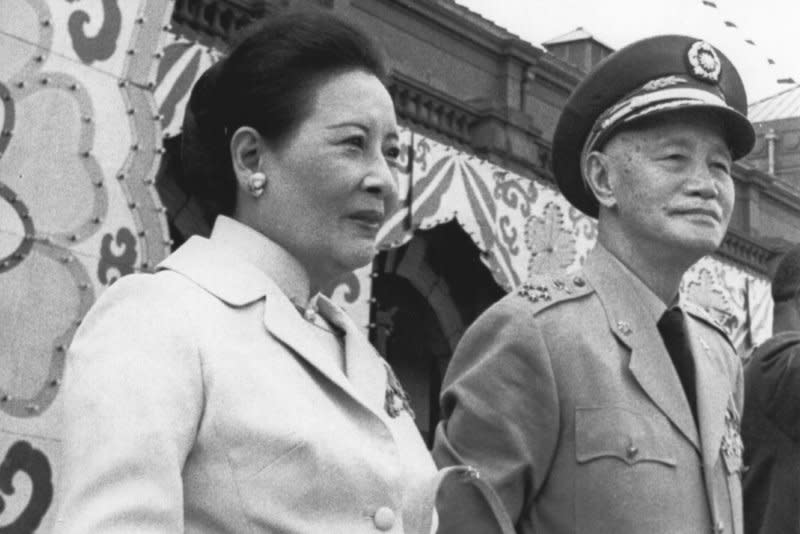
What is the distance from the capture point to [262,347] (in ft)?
5.03

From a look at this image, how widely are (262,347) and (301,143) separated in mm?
248

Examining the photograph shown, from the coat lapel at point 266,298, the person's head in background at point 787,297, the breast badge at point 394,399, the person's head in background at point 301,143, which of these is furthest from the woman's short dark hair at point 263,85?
the person's head in background at point 787,297

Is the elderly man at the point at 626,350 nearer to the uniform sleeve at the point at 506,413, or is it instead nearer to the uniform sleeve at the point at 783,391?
the uniform sleeve at the point at 506,413

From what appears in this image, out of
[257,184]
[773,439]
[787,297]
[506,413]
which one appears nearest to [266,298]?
[257,184]

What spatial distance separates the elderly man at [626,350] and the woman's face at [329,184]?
0.74m

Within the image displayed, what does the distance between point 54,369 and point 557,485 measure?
8.30 feet

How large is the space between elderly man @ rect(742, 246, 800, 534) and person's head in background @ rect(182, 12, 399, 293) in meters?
1.62

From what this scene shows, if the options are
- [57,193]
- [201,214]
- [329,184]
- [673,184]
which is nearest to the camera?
[329,184]

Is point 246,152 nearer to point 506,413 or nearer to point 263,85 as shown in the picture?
point 263,85

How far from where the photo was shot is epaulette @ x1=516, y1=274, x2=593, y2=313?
2.49 meters

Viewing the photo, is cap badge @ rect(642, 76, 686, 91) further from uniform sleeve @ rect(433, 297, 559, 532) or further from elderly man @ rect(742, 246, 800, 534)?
elderly man @ rect(742, 246, 800, 534)

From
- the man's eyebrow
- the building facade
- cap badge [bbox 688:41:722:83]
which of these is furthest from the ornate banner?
the man's eyebrow

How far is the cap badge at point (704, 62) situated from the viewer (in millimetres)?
2635

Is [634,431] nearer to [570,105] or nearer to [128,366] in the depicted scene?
[570,105]
